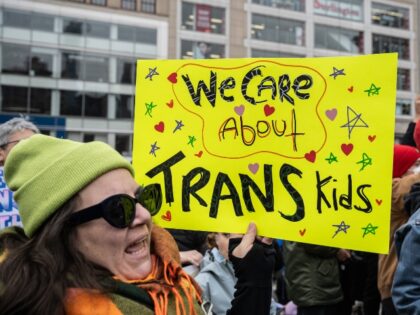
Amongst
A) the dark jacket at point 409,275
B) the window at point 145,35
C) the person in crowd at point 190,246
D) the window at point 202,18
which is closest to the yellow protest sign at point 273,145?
the dark jacket at point 409,275

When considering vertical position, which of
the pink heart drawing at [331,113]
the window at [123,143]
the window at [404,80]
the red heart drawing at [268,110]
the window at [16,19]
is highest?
the window at [16,19]

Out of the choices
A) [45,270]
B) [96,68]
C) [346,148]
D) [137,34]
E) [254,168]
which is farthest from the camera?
[137,34]

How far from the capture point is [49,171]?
54.3 inches

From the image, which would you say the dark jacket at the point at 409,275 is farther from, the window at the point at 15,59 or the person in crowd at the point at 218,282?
the window at the point at 15,59

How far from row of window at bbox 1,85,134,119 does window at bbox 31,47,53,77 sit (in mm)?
950

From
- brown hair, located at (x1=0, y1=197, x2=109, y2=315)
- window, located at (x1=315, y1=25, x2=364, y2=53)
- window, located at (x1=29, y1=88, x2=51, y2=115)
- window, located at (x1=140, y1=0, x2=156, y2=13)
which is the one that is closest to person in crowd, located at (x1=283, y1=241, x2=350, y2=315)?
brown hair, located at (x1=0, y1=197, x2=109, y2=315)

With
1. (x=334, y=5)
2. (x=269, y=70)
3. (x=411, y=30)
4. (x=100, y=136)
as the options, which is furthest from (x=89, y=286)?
(x=411, y=30)

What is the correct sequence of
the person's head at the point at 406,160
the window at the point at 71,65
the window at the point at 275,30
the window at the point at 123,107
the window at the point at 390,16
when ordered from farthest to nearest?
the window at the point at 390,16
the window at the point at 275,30
the window at the point at 123,107
the window at the point at 71,65
the person's head at the point at 406,160

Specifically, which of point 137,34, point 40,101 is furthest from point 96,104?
point 137,34

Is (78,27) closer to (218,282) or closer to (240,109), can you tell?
→ (218,282)

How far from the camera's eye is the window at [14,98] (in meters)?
26.2

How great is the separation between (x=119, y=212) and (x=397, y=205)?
2541mm

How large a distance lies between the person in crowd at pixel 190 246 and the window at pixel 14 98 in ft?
83.1

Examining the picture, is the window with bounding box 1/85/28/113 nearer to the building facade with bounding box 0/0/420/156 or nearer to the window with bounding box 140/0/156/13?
the building facade with bounding box 0/0/420/156
